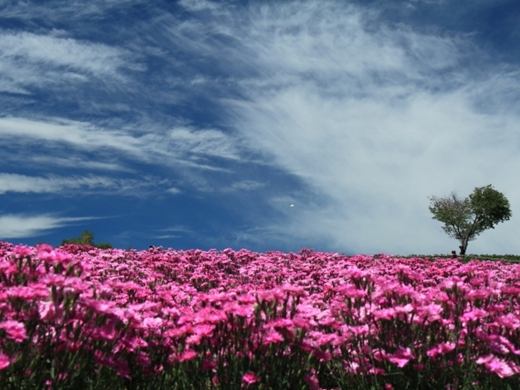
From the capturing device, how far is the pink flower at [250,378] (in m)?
5.01

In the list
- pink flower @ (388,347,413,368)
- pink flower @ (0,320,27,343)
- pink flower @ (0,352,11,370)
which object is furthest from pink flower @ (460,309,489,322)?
pink flower @ (0,352,11,370)

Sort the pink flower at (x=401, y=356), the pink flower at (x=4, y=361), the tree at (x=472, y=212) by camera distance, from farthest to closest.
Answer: the tree at (x=472, y=212), the pink flower at (x=401, y=356), the pink flower at (x=4, y=361)

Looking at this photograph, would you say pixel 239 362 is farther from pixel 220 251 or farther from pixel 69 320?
pixel 220 251

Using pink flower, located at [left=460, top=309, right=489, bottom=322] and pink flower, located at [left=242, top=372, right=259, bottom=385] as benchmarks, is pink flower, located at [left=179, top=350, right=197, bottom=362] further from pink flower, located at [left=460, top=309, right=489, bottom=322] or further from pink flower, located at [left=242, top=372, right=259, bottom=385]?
pink flower, located at [left=460, top=309, right=489, bottom=322]

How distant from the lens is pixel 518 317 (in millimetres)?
7125

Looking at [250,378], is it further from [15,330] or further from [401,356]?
[15,330]

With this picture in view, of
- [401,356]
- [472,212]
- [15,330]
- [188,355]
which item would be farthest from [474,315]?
[472,212]

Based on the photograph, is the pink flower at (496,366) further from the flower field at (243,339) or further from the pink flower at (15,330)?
the pink flower at (15,330)

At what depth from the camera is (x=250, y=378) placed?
5039mm

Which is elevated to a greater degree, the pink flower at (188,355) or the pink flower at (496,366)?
the pink flower at (188,355)

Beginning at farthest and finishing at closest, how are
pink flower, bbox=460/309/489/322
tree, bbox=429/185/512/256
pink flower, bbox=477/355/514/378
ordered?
tree, bbox=429/185/512/256, pink flower, bbox=460/309/489/322, pink flower, bbox=477/355/514/378

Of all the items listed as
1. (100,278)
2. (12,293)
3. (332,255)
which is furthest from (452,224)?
(12,293)

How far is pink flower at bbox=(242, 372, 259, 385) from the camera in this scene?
16.4 feet

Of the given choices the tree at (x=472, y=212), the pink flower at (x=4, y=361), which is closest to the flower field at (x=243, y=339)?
the pink flower at (x=4, y=361)
